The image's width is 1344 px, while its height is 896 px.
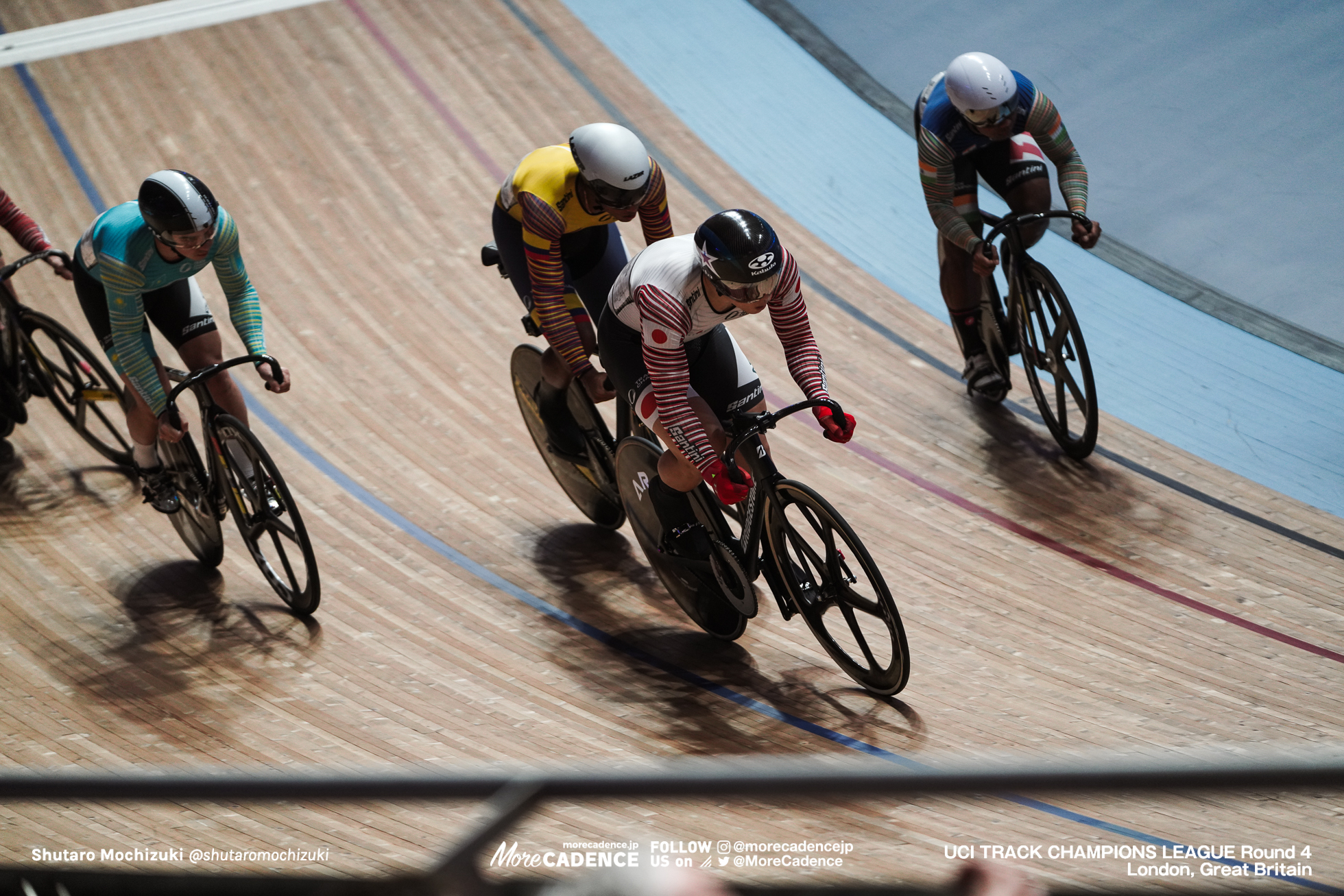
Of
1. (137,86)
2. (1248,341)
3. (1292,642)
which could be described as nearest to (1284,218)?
(1248,341)

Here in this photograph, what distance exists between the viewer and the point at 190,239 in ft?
11.3

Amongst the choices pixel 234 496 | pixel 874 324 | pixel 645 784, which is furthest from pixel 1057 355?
pixel 645 784

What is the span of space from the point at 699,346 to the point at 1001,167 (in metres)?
2.16

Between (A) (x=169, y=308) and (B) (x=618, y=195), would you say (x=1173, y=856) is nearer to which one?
(B) (x=618, y=195)

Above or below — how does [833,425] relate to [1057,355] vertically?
above

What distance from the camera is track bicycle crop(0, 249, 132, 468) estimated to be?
4.83m

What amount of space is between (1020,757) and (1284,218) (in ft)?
15.2

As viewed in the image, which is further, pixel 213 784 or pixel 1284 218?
pixel 1284 218

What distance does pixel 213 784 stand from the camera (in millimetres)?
1119

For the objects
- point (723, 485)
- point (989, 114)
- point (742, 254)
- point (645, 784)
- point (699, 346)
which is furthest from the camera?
point (989, 114)

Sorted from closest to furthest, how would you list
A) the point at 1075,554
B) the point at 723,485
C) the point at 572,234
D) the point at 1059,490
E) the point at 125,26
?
1. the point at 723,485
2. the point at 572,234
3. the point at 1075,554
4. the point at 1059,490
5. the point at 125,26

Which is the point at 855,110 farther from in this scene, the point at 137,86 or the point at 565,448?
the point at 137,86

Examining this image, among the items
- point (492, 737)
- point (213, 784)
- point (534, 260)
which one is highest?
point (213, 784)

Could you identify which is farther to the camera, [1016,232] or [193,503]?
[1016,232]
